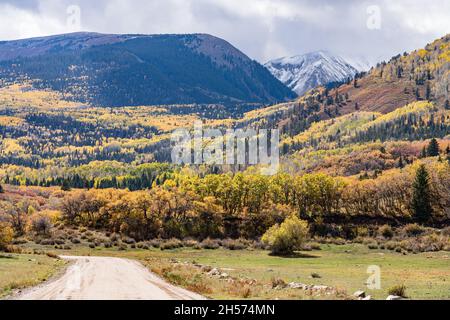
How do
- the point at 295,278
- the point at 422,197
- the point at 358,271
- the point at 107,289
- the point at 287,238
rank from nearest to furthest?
the point at 107,289 < the point at 295,278 < the point at 358,271 < the point at 287,238 < the point at 422,197

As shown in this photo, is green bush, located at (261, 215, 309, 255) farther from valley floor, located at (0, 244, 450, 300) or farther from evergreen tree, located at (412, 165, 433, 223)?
evergreen tree, located at (412, 165, 433, 223)

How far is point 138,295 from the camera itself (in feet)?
113

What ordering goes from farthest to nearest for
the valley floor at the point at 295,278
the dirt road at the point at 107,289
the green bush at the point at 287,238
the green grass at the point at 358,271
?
1. the green bush at the point at 287,238
2. the green grass at the point at 358,271
3. the valley floor at the point at 295,278
4. the dirt road at the point at 107,289

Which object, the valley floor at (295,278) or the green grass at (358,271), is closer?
the valley floor at (295,278)

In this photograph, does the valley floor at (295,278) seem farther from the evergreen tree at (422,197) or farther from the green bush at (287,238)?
the evergreen tree at (422,197)

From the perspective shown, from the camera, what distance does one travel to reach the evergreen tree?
448ft

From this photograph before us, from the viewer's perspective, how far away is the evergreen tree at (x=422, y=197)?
5374 inches

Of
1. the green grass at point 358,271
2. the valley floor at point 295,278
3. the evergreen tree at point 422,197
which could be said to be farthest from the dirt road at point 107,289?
the evergreen tree at point 422,197

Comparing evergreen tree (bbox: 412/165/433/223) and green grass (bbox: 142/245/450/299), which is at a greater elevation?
evergreen tree (bbox: 412/165/433/223)

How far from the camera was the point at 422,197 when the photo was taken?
138250mm

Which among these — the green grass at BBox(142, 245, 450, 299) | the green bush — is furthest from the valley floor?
the green bush

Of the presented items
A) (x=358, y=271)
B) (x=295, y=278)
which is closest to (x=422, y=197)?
(x=358, y=271)

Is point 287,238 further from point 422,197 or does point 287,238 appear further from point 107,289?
point 107,289
